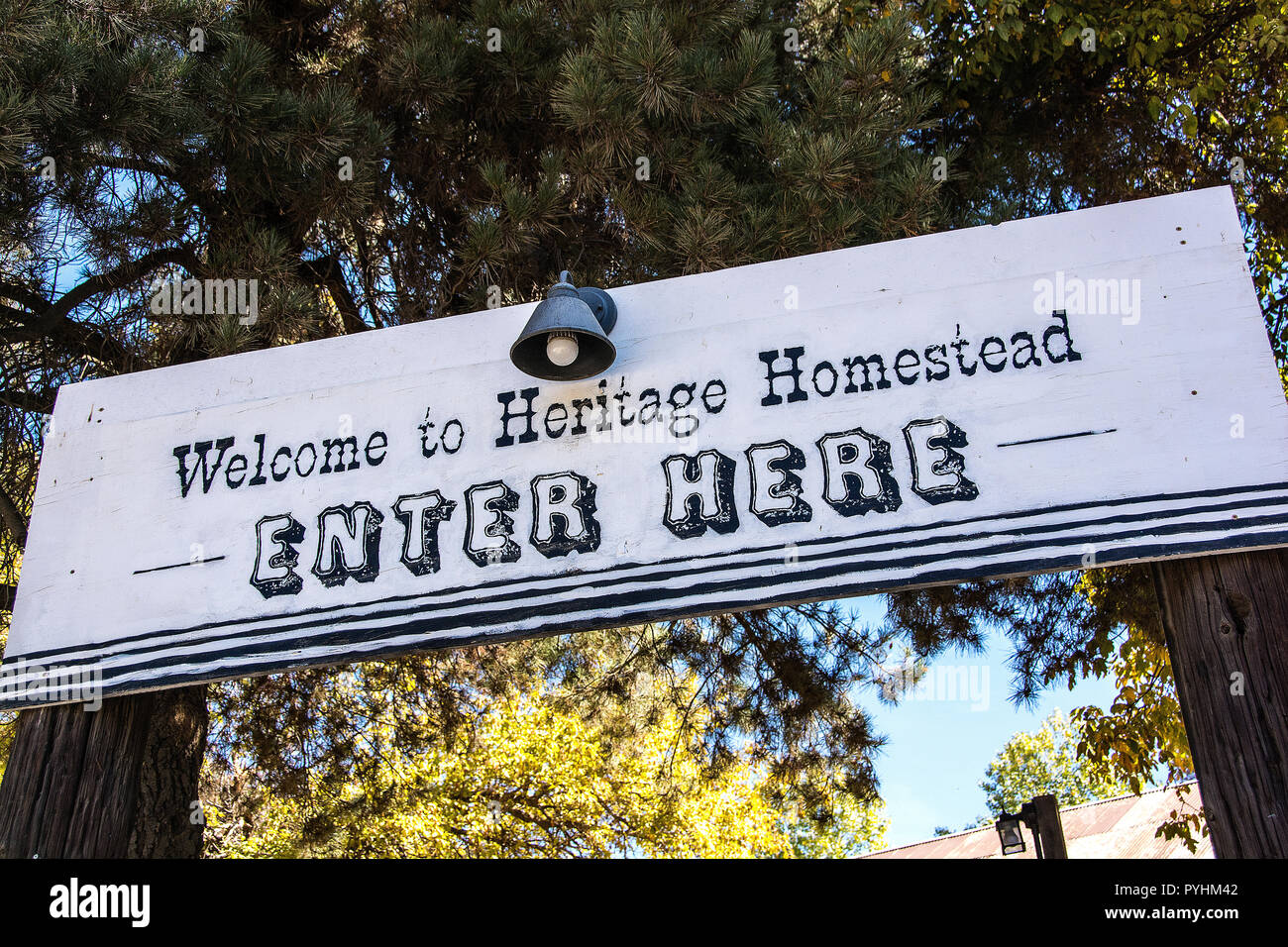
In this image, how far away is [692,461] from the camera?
3.14 metres

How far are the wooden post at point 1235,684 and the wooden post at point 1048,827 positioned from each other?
5.96 metres

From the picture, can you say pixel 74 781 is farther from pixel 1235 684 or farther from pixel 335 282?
pixel 1235 684

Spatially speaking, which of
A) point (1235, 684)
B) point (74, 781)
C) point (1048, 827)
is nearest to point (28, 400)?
point (74, 781)

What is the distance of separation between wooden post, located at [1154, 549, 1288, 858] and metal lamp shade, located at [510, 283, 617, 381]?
5.67ft

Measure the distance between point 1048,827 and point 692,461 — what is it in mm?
6460

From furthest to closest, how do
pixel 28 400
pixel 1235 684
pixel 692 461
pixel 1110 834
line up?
pixel 1110 834 → pixel 28 400 → pixel 692 461 → pixel 1235 684

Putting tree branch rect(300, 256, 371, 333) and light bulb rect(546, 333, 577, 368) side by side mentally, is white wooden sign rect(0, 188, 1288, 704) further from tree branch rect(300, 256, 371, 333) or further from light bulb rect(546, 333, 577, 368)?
tree branch rect(300, 256, 371, 333)

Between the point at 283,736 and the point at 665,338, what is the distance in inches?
162

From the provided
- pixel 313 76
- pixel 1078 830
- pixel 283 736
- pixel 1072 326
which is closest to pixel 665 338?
pixel 1072 326

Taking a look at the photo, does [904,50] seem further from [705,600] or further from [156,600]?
[156,600]

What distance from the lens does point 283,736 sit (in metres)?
6.18

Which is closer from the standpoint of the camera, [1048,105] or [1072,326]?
[1072,326]

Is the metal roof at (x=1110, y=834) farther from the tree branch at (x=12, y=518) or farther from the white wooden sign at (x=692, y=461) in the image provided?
the tree branch at (x=12, y=518)

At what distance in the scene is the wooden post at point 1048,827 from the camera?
8.09 metres
